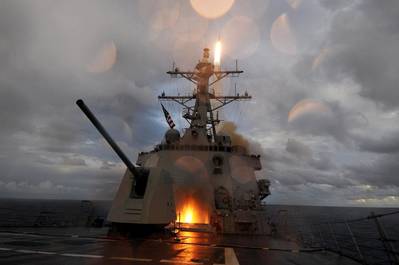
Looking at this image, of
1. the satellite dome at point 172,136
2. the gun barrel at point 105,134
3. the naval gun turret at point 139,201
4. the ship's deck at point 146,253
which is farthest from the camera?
the satellite dome at point 172,136

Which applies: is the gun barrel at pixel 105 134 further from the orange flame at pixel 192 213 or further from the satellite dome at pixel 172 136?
the satellite dome at pixel 172 136

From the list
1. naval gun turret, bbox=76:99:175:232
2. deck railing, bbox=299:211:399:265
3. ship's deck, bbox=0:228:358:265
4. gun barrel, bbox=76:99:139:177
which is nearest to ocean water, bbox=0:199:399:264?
deck railing, bbox=299:211:399:265

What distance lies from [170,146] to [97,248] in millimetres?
9238

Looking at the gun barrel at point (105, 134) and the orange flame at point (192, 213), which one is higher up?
the gun barrel at point (105, 134)

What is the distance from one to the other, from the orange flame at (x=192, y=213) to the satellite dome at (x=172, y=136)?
12.1 ft

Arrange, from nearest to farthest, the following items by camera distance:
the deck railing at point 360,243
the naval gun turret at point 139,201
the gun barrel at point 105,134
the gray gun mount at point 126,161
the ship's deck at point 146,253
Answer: the deck railing at point 360,243
the ship's deck at point 146,253
the gun barrel at point 105,134
the gray gun mount at point 126,161
the naval gun turret at point 139,201

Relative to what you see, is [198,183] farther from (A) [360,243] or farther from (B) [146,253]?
(A) [360,243]

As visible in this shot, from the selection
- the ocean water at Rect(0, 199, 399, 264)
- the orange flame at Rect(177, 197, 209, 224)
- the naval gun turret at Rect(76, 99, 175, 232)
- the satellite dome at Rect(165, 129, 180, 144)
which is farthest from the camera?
the satellite dome at Rect(165, 129, 180, 144)

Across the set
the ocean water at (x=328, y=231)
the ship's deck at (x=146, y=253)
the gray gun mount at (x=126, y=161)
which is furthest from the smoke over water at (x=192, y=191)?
the ship's deck at (x=146, y=253)

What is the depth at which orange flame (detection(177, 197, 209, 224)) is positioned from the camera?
15398 millimetres

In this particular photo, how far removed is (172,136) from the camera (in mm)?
18078

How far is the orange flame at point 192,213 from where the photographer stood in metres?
15.4

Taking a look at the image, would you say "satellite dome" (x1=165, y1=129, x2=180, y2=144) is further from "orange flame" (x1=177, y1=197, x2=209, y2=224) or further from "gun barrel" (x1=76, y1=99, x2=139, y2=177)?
"gun barrel" (x1=76, y1=99, x2=139, y2=177)

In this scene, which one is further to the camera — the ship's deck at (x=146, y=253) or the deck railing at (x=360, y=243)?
the ship's deck at (x=146, y=253)
